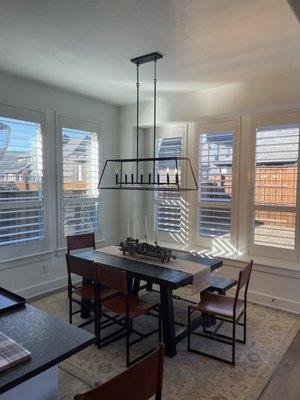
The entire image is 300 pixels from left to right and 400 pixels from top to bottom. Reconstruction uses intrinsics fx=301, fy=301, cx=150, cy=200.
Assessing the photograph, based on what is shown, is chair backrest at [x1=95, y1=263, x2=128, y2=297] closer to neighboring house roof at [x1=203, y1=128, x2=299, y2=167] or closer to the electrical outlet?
the electrical outlet

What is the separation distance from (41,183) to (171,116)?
6.56 feet

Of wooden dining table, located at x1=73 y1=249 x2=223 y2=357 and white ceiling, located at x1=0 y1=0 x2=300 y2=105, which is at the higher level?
white ceiling, located at x1=0 y1=0 x2=300 y2=105

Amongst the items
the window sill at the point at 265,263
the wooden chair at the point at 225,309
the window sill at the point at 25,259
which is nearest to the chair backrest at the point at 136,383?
the wooden chair at the point at 225,309

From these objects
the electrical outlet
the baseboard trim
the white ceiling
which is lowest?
the baseboard trim

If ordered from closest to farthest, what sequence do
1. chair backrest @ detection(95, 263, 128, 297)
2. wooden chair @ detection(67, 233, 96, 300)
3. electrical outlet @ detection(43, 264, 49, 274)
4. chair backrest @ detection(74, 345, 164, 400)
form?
1. chair backrest @ detection(74, 345, 164, 400)
2. chair backrest @ detection(95, 263, 128, 297)
3. wooden chair @ detection(67, 233, 96, 300)
4. electrical outlet @ detection(43, 264, 49, 274)

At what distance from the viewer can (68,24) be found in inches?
89.8

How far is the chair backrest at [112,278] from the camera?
2395 millimetres

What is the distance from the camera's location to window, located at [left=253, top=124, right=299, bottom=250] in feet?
11.7

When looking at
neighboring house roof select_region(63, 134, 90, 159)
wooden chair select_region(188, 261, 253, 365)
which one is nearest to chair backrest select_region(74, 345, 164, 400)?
wooden chair select_region(188, 261, 253, 365)

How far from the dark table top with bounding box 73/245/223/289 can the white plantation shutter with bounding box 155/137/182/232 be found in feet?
4.37

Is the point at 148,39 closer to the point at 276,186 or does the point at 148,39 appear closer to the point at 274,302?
the point at 276,186

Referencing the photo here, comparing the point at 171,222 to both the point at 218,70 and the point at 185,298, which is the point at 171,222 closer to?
the point at 185,298

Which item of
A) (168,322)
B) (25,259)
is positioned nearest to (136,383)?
(168,322)

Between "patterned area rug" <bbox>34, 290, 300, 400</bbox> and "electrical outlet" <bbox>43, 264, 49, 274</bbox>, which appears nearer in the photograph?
"patterned area rug" <bbox>34, 290, 300, 400</bbox>
